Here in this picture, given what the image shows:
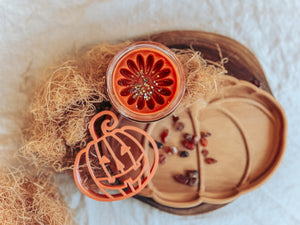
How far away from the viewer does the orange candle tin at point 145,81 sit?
67 cm

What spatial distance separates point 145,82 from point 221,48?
284 millimetres

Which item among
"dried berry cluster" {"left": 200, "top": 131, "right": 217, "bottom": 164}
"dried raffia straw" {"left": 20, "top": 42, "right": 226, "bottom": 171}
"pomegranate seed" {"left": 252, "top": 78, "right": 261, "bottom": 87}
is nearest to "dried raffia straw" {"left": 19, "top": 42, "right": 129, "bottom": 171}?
"dried raffia straw" {"left": 20, "top": 42, "right": 226, "bottom": 171}

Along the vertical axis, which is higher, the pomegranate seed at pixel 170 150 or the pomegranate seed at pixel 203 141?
the pomegranate seed at pixel 203 141

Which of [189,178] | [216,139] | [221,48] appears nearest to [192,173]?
[189,178]

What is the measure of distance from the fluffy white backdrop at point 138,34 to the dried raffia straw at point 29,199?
53 mm

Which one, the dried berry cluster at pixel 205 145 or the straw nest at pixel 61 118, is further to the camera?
the dried berry cluster at pixel 205 145

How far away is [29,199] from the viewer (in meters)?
0.77

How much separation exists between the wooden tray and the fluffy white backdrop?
0.07 metres

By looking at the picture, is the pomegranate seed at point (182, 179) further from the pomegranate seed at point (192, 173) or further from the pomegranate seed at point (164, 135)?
the pomegranate seed at point (164, 135)

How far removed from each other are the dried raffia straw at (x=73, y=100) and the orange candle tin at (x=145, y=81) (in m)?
0.05

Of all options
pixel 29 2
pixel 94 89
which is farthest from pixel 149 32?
pixel 29 2

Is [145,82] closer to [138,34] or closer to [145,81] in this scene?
A: [145,81]

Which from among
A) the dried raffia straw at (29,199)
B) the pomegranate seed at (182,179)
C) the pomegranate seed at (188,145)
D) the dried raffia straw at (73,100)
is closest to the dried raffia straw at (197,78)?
the dried raffia straw at (73,100)

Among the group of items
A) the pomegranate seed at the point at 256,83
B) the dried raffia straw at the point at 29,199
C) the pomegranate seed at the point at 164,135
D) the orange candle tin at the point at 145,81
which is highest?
the pomegranate seed at the point at 256,83
